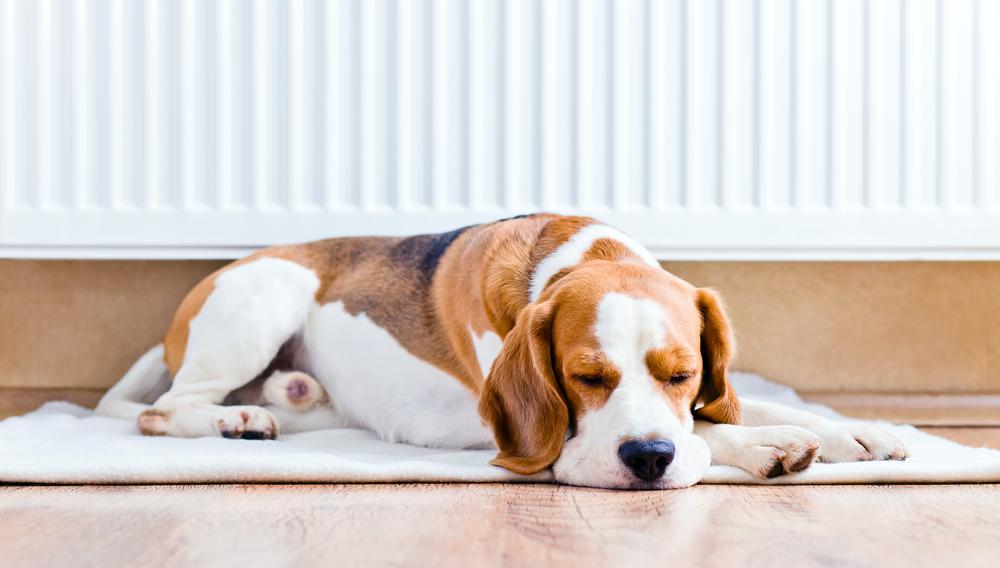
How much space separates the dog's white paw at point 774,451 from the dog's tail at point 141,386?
4.18 feet

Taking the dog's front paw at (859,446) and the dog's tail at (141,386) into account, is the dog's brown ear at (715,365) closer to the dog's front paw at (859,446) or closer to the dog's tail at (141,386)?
the dog's front paw at (859,446)

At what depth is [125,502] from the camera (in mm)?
1243

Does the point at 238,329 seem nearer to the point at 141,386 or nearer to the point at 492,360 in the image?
the point at 141,386

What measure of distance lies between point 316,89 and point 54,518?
121cm

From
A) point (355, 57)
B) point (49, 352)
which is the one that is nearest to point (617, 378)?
point (355, 57)

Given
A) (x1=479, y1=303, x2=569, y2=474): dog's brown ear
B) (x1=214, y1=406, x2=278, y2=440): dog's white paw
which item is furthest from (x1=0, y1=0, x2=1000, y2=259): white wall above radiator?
(x1=479, y1=303, x2=569, y2=474): dog's brown ear

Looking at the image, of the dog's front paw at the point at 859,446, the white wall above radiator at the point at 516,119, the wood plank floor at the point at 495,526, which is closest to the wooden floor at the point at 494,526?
the wood plank floor at the point at 495,526

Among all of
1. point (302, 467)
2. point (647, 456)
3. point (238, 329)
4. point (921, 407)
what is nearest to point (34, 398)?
point (238, 329)

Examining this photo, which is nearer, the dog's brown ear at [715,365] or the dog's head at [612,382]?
the dog's head at [612,382]

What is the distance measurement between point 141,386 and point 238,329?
324 mm

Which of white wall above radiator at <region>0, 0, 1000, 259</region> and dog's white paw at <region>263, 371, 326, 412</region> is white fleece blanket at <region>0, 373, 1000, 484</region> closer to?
dog's white paw at <region>263, 371, 326, 412</region>

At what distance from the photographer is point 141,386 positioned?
2.09 meters

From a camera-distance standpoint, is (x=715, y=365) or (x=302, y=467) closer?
(x=302, y=467)

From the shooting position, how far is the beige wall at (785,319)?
2285 mm
